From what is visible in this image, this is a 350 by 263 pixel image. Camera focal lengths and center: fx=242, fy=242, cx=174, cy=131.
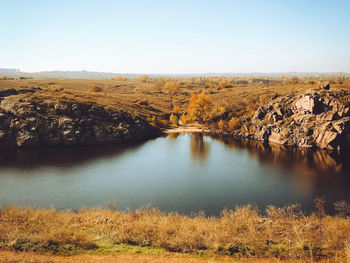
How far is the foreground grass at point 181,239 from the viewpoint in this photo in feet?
45.3

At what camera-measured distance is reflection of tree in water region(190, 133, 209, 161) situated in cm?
4828

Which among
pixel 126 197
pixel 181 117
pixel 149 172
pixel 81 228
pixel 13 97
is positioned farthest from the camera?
pixel 181 117

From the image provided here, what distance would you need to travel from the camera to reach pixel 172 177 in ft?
118

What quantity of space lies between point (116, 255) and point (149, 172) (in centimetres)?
2470

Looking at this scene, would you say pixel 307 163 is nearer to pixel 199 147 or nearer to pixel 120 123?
pixel 199 147

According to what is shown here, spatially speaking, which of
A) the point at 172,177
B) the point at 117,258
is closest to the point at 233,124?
the point at 172,177

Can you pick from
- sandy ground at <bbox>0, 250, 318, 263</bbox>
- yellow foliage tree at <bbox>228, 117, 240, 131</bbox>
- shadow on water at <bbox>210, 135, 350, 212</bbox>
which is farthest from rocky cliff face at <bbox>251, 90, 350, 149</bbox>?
sandy ground at <bbox>0, 250, 318, 263</bbox>

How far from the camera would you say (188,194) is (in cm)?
2967

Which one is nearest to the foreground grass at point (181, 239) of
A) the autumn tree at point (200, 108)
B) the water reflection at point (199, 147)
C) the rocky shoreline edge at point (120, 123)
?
the water reflection at point (199, 147)

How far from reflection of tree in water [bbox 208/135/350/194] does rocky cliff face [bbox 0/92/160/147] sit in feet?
90.6

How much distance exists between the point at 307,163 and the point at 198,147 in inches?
883

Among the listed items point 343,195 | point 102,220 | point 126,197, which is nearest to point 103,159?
point 126,197

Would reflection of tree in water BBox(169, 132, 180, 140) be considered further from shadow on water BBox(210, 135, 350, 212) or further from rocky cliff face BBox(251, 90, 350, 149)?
rocky cliff face BBox(251, 90, 350, 149)

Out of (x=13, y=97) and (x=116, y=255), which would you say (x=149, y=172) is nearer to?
(x=116, y=255)
